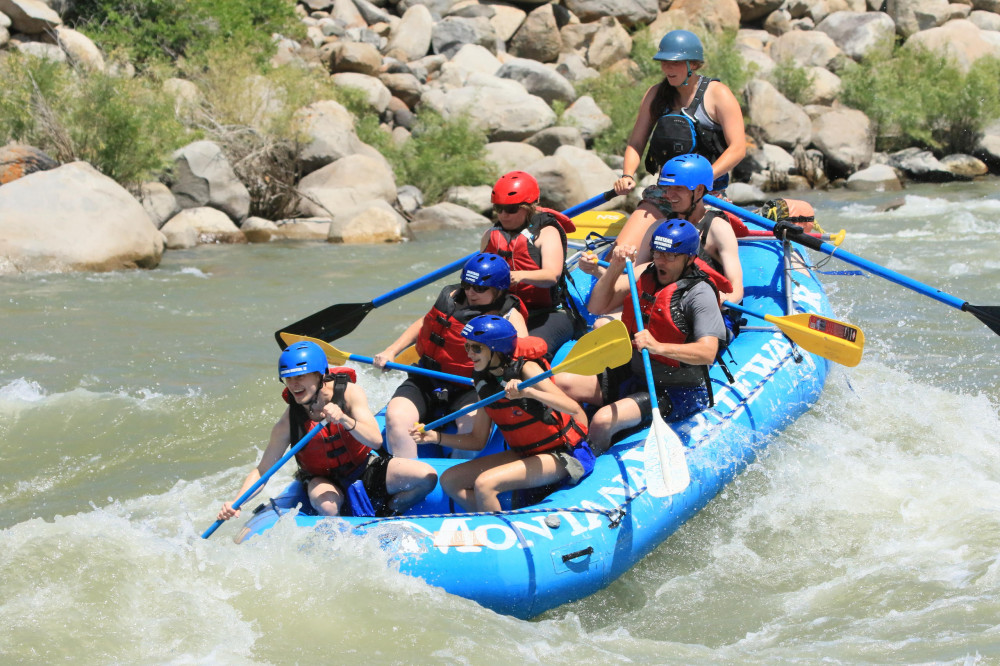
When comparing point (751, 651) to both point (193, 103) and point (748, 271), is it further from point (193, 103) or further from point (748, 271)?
point (193, 103)

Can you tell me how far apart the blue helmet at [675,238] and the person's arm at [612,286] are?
0.35 m

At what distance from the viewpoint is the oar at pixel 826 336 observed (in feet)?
16.6

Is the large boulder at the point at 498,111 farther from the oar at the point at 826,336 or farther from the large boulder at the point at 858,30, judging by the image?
the oar at the point at 826,336

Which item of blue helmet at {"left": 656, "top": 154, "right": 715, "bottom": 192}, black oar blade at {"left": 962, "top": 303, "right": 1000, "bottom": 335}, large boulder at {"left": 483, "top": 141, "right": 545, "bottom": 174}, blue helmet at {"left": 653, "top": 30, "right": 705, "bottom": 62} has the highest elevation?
blue helmet at {"left": 653, "top": 30, "right": 705, "bottom": 62}

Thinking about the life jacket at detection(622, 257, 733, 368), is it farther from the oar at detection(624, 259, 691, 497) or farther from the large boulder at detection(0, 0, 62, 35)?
the large boulder at detection(0, 0, 62, 35)

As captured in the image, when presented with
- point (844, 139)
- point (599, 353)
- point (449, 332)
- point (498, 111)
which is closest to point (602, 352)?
point (599, 353)

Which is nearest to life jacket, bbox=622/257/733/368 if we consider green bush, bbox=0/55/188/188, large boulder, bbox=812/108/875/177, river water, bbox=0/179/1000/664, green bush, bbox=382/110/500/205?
river water, bbox=0/179/1000/664

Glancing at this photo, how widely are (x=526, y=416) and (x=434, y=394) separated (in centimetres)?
70

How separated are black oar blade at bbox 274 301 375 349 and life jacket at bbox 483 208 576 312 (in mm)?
931

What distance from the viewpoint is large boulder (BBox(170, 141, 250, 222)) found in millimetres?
13453

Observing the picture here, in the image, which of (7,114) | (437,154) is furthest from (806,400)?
(437,154)

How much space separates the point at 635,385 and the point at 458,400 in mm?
810

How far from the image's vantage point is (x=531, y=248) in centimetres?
522

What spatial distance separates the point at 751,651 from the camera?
3.87 m
